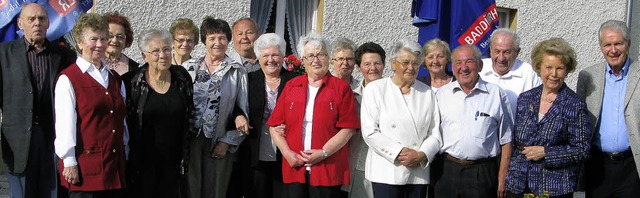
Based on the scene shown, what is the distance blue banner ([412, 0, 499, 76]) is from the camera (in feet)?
21.0

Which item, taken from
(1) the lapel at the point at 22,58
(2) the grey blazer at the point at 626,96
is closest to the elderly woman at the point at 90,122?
(1) the lapel at the point at 22,58

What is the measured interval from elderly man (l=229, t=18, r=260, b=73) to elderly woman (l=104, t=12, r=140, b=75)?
842 millimetres

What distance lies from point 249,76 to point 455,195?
1776mm

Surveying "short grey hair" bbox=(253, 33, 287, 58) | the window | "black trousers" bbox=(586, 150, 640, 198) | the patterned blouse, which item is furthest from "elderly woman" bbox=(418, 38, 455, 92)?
the window

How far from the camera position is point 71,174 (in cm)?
464

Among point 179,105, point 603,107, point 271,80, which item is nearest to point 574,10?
point 603,107

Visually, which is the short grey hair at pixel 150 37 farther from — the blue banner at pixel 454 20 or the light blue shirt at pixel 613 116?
the light blue shirt at pixel 613 116

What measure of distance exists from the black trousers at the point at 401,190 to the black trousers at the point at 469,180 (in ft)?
0.54

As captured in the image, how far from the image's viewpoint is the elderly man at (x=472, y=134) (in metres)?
5.29

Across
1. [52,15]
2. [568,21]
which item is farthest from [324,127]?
[568,21]

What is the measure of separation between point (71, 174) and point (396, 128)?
2148mm

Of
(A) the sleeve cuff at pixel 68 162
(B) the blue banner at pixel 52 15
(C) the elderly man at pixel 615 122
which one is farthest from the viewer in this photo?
(B) the blue banner at pixel 52 15

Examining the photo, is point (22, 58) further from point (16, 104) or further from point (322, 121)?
point (322, 121)

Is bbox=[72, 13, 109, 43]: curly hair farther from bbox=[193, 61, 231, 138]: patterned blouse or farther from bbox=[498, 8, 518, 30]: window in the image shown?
bbox=[498, 8, 518, 30]: window
